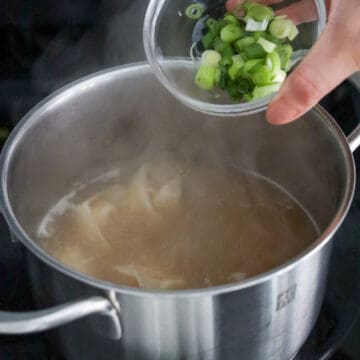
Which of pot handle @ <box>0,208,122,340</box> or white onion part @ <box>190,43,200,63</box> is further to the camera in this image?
white onion part @ <box>190,43,200,63</box>

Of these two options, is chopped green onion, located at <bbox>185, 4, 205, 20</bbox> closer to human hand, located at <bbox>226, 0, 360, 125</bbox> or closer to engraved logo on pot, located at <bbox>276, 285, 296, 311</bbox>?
human hand, located at <bbox>226, 0, 360, 125</bbox>

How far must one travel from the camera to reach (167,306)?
0.72m

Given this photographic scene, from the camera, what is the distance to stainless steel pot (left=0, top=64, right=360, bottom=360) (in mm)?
726

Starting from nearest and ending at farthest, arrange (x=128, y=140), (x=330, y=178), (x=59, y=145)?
(x=330, y=178) → (x=59, y=145) → (x=128, y=140)

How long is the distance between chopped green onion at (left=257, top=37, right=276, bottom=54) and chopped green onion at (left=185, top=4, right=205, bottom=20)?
0.43 ft

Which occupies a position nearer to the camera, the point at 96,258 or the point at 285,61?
the point at 285,61

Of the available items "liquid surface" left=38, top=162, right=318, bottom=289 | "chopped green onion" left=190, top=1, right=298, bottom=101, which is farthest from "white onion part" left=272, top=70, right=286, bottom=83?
"liquid surface" left=38, top=162, right=318, bottom=289

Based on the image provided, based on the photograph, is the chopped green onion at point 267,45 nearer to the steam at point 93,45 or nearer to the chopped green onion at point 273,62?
the chopped green onion at point 273,62

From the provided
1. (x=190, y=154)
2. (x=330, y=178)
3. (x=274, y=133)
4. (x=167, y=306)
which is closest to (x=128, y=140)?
(x=190, y=154)

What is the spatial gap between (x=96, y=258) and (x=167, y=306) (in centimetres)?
36

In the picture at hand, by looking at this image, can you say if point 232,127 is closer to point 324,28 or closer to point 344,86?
point 344,86

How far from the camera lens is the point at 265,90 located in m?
0.95

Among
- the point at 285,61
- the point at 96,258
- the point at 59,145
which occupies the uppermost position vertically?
the point at 285,61

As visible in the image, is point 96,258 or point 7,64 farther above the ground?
point 7,64
